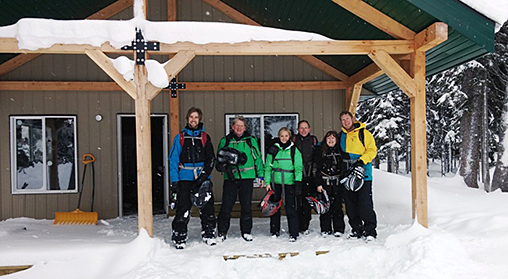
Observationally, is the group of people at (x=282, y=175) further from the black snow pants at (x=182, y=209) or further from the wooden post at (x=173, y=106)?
the wooden post at (x=173, y=106)

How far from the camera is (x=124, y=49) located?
495 centimetres

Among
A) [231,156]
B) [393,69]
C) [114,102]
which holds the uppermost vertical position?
[393,69]

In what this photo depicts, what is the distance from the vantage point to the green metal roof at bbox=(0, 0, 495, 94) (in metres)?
4.70

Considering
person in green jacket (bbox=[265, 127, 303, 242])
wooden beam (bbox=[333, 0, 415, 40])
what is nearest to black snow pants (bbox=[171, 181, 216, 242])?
person in green jacket (bbox=[265, 127, 303, 242])

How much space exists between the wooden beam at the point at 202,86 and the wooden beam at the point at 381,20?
2.74 m

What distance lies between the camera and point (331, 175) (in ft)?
18.3

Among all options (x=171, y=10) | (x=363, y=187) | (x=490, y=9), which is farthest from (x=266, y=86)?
(x=490, y=9)

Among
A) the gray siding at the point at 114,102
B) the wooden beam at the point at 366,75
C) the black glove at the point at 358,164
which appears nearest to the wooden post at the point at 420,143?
the black glove at the point at 358,164

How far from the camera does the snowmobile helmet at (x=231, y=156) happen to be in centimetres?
539

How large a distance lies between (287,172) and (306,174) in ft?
1.33

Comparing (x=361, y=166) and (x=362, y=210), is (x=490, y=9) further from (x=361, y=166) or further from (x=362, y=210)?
(x=362, y=210)

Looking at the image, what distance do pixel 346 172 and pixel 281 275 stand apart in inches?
65.2

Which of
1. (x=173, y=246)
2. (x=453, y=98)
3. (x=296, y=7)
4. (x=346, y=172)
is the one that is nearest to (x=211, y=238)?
(x=173, y=246)

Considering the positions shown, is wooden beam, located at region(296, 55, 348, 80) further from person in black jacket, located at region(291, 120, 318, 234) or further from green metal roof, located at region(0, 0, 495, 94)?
person in black jacket, located at region(291, 120, 318, 234)
